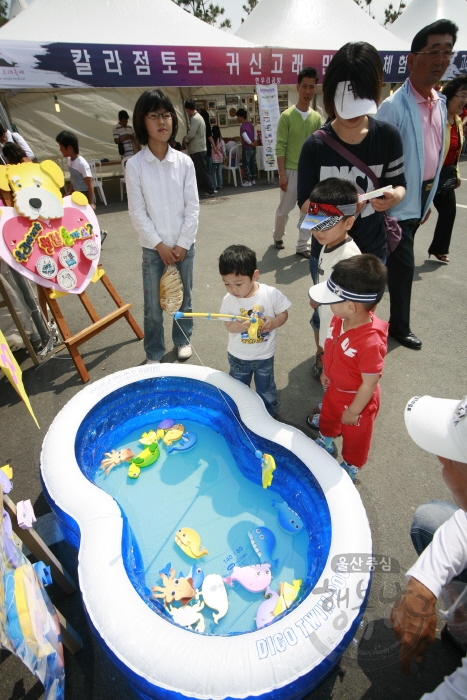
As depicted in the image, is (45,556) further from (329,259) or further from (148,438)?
(329,259)

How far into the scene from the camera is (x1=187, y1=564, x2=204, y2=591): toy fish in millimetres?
1825

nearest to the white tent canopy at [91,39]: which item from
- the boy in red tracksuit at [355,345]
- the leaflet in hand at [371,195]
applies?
the leaflet in hand at [371,195]

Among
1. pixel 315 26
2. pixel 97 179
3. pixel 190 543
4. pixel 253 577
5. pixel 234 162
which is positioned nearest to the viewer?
pixel 253 577

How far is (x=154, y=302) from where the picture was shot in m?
3.11

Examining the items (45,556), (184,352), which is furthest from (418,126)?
(45,556)

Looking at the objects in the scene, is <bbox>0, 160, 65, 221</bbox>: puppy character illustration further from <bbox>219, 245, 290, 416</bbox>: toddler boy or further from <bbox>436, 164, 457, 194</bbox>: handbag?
<bbox>436, 164, 457, 194</bbox>: handbag

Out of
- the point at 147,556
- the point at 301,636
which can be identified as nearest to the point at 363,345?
the point at 301,636

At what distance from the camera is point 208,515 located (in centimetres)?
215

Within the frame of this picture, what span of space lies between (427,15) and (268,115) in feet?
30.0

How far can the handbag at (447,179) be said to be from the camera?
4383 millimetres

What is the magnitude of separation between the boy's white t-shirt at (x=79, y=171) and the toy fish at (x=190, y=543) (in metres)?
5.63

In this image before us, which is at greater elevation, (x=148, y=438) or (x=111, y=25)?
(x=111, y=25)

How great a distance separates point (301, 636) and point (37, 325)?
3.38 meters

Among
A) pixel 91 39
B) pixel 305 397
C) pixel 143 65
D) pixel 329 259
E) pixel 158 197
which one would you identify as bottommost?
pixel 305 397
